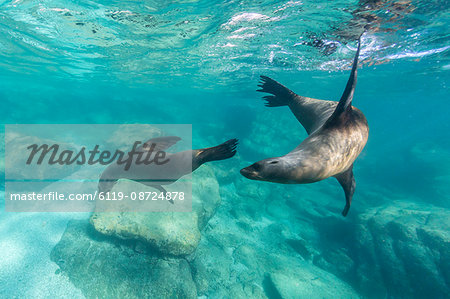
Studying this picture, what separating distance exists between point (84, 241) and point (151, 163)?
14.0 ft

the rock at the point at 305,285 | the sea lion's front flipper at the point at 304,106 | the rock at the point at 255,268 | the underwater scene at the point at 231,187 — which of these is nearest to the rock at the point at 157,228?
the underwater scene at the point at 231,187

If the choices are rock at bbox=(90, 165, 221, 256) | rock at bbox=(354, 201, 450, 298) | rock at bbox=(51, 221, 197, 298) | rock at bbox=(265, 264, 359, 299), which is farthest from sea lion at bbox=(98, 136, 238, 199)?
rock at bbox=(354, 201, 450, 298)

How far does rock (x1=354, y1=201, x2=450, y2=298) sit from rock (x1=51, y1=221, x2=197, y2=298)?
7199mm

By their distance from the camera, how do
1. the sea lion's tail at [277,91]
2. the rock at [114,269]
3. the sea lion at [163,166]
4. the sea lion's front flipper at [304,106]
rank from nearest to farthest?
the sea lion's front flipper at [304,106] < the sea lion at [163,166] < the sea lion's tail at [277,91] < the rock at [114,269]

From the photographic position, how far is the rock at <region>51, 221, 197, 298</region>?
524 centimetres

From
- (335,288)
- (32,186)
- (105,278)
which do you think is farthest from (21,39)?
(335,288)

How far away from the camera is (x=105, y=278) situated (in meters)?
5.35

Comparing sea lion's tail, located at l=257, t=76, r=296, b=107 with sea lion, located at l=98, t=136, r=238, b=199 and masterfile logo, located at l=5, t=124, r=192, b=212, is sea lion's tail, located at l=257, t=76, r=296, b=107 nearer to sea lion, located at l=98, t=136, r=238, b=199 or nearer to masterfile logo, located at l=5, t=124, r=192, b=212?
sea lion, located at l=98, t=136, r=238, b=199

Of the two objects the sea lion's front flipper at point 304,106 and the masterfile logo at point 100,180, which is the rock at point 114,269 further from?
the sea lion's front flipper at point 304,106

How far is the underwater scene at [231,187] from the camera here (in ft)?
12.8

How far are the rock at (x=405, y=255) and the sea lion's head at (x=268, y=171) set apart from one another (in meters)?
9.52

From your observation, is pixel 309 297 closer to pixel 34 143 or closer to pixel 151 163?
pixel 151 163

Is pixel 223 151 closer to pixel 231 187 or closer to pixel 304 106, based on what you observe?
pixel 304 106

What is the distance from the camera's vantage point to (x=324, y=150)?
184 centimetres
